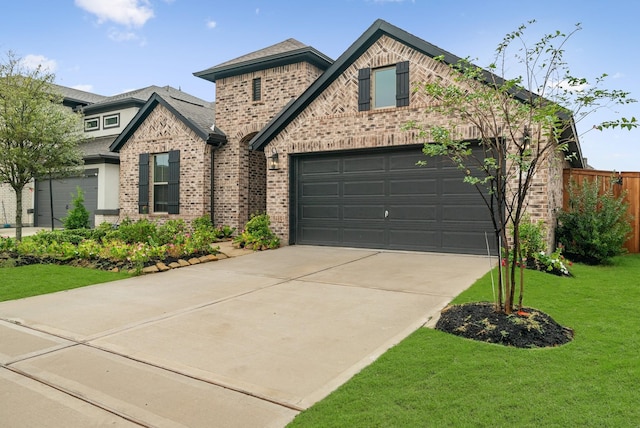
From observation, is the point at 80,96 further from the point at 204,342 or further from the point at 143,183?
the point at 204,342

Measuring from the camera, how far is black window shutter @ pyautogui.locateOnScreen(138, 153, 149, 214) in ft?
51.9

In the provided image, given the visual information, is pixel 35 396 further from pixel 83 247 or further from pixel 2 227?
pixel 2 227

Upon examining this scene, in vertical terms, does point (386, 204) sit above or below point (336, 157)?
below

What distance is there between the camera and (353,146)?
11.1 m

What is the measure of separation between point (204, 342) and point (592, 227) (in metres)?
8.38

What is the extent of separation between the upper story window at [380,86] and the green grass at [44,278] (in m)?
7.01

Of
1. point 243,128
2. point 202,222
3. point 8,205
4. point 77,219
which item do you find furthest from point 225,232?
point 8,205

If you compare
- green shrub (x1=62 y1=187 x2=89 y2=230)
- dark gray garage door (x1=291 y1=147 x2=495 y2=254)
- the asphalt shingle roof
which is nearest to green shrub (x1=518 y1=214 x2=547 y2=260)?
dark gray garage door (x1=291 y1=147 x2=495 y2=254)

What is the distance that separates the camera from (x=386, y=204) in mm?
10875

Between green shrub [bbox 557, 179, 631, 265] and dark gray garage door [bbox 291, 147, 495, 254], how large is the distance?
1.81 m

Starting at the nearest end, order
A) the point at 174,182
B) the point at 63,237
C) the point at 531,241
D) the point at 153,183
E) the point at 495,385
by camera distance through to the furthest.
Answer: the point at 495,385 < the point at 531,241 < the point at 63,237 < the point at 174,182 < the point at 153,183

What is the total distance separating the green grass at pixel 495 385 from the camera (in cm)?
273

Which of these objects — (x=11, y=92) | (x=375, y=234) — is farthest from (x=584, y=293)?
(x=11, y=92)

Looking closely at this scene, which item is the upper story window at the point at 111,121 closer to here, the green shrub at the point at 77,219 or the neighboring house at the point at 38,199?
the neighboring house at the point at 38,199
